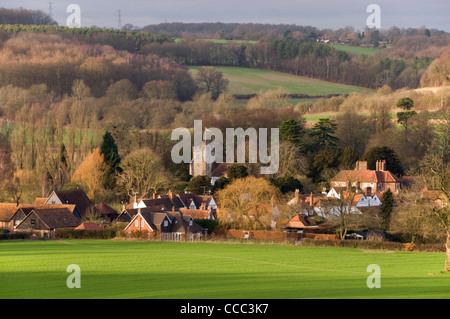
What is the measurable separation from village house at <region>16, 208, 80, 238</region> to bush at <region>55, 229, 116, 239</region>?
3037 mm

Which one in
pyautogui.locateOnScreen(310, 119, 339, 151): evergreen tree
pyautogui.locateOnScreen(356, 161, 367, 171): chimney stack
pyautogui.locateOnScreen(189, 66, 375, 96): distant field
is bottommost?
pyautogui.locateOnScreen(356, 161, 367, 171): chimney stack

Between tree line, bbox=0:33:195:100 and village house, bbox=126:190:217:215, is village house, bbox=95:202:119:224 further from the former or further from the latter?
tree line, bbox=0:33:195:100

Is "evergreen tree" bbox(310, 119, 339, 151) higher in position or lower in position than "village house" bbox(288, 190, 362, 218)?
higher

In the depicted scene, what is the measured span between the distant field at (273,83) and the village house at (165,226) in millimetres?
82988

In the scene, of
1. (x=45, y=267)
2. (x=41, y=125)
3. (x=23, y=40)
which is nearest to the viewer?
(x=45, y=267)

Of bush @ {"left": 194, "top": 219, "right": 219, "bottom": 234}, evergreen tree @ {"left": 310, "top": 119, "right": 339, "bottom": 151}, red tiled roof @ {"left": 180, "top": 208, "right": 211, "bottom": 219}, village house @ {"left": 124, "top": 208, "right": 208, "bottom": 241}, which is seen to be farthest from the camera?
evergreen tree @ {"left": 310, "top": 119, "right": 339, "bottom": 151}

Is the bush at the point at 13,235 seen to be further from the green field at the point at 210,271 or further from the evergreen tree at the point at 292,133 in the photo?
the evergreen tree at the point at 292,133

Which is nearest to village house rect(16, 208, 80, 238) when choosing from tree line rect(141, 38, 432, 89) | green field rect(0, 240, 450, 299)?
green field rect(0, 240, 450, 299)

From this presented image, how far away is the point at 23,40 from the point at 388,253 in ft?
383

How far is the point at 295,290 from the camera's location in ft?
93.9

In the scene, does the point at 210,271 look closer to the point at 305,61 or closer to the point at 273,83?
the point at 273,83

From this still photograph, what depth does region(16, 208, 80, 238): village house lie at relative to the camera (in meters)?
58.5

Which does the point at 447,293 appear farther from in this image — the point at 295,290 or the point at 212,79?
the point at 212,79
